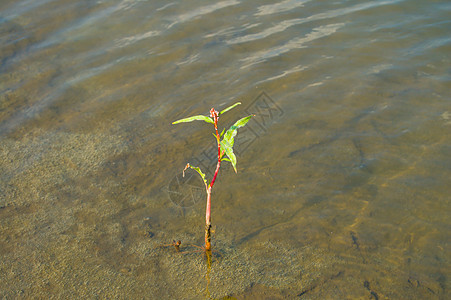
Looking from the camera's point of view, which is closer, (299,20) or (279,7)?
(299,20)

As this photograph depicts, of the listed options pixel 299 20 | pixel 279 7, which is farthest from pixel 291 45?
pixel 279 7

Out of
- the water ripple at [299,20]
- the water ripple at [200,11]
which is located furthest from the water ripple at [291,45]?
the water ripple at [200,11]

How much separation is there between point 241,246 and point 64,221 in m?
1.29

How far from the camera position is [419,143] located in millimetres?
3627

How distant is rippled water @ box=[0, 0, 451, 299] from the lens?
2736mm

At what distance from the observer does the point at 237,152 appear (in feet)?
12.3

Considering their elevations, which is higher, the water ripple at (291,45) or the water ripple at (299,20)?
the water ripple at (299,20)

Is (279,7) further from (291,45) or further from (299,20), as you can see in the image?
(291,45)

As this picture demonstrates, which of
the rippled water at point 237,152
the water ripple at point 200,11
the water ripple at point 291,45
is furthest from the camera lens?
the water ripple at point 200,11

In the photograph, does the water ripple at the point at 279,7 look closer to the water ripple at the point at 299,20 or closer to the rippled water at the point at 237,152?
the rippled water at the point at 237,152

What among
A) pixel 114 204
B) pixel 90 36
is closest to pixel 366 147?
pixel 114 204

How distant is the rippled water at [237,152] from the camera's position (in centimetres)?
274

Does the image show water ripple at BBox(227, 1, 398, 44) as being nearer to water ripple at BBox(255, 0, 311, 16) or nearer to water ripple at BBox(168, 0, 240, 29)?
water ripple at BBox(255, 0, 311, 16)

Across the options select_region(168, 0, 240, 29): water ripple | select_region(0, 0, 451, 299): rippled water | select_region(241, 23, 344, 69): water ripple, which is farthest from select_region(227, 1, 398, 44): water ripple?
select_region(168, 0, 240, 29): water ripple
